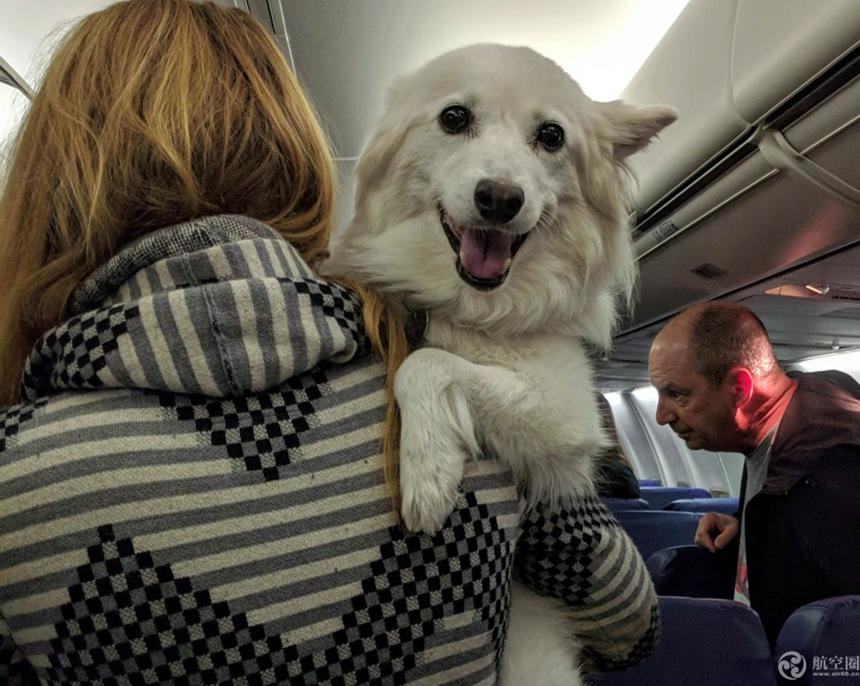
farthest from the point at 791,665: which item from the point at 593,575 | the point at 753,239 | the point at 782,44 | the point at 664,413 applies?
the point at 753,239

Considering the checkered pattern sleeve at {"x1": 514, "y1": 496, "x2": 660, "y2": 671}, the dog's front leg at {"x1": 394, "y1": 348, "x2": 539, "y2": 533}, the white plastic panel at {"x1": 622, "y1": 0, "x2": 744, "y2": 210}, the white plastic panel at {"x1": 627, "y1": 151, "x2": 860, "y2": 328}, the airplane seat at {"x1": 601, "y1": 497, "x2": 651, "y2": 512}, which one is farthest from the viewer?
the airplane seat at {"x1": 601, "y1": 497, "x2": 651, "y2": 512}

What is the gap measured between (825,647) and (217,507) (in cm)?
148

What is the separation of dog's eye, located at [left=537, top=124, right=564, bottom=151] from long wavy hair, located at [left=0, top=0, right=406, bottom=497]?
0.82 m

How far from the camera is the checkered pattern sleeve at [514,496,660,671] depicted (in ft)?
3.57

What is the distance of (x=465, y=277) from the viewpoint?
148cm

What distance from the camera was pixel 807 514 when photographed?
7.77ft

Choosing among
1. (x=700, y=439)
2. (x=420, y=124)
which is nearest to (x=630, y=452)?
(x=700, y=439)

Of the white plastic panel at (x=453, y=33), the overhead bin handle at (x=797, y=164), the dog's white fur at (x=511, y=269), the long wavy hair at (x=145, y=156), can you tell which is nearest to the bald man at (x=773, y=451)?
the overhead bin handle at (x=797, y=164)

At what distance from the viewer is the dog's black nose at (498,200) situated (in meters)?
1.49

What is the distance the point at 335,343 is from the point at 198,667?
406 millimetres

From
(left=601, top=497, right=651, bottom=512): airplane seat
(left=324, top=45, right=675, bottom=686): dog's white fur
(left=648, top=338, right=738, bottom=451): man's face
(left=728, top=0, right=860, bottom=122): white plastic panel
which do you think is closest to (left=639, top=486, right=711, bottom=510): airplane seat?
(left=601, top=497, right=651, bottom=512): airplane seat

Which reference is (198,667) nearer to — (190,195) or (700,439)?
(190,195)

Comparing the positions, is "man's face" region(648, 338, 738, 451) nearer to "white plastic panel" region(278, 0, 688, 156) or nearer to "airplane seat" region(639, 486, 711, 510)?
"white plastic panel" region(278, 0, 688, 156)

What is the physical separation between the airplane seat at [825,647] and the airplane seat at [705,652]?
0.07 m
